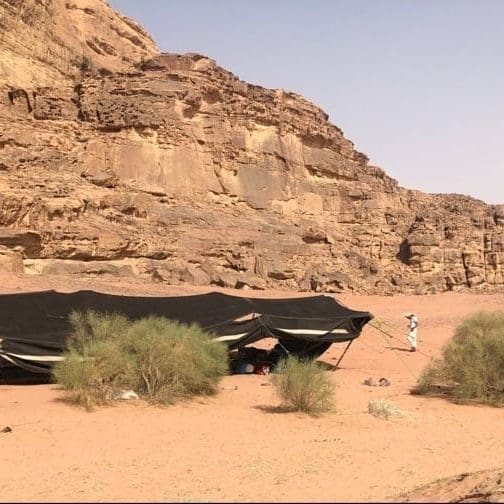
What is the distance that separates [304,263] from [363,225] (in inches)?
409

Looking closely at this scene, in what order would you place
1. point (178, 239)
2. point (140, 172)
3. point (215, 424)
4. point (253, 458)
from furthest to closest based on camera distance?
point (140, 172), point (178, 239), point (215, 424), point (253, 458)

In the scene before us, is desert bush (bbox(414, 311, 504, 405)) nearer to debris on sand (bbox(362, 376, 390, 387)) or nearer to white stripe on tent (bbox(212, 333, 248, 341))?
debris on sand (bbox(362, 376, 390, 387))

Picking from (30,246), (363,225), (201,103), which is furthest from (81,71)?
(363,225)

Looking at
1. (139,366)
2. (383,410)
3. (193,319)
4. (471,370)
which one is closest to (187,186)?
(193,319)

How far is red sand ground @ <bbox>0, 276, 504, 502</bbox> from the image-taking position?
5.68 meters

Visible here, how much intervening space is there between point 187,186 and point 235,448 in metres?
29.9

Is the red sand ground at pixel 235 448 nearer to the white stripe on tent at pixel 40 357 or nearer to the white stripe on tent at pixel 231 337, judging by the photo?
the white stripe on tent at pixel 40 357

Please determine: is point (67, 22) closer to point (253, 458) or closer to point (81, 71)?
point (81, 71)

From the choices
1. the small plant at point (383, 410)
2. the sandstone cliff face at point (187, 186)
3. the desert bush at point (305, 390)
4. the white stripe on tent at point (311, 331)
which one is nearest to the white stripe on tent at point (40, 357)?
the desert bush at point (305, 390)

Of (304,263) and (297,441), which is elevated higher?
(304,263)

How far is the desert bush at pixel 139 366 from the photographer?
30.9 feet

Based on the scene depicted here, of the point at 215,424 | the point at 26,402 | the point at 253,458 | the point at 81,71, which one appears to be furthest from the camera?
the point at 81,71

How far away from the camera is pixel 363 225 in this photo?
1773 inches

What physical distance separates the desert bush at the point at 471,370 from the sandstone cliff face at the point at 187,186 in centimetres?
1849
